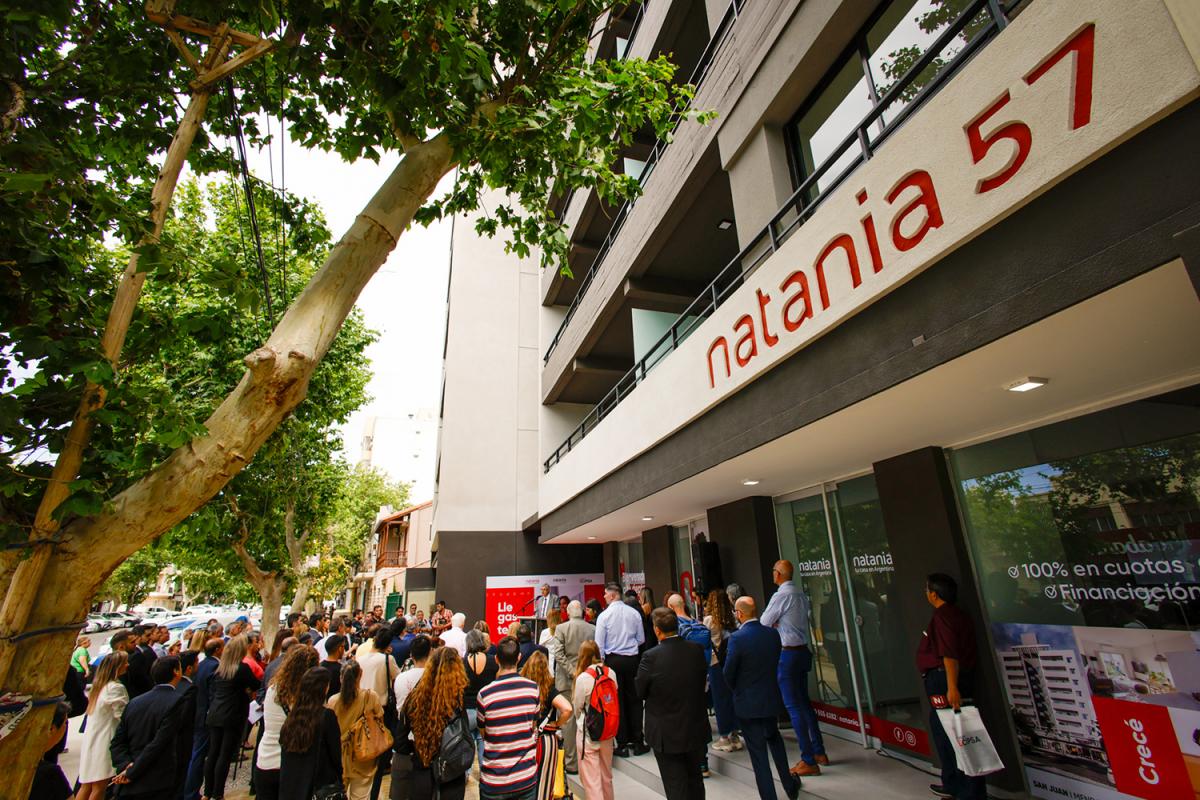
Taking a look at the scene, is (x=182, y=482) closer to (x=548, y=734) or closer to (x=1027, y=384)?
(x=548, y=734)

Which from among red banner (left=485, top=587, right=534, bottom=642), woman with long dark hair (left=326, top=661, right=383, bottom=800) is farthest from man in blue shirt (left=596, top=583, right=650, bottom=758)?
red banner (left=485, top=587, right=534, bottom=642)

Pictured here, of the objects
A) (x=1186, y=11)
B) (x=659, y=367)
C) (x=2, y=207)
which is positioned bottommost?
(x=2, y=207)

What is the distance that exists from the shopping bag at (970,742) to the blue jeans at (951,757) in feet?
0.59

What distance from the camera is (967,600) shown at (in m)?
5.27

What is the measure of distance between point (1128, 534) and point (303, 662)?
269 inches

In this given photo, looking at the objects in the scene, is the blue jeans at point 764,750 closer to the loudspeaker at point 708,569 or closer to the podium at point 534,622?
the loudspeaker at point 708,569

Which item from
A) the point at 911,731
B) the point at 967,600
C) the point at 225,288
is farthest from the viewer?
the point at 911,731

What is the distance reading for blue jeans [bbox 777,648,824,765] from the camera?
5770mm

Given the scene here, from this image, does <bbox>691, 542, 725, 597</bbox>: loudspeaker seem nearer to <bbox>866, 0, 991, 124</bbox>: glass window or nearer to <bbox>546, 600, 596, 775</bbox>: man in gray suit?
<bbox>546, 600, 596, 775</bbox>: man in gray suit

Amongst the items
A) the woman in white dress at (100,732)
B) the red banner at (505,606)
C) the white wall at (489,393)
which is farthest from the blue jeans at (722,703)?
the white wall at (489,393)

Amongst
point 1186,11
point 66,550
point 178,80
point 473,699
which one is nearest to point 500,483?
point 473,699

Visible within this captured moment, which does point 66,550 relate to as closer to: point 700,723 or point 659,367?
point 700,723

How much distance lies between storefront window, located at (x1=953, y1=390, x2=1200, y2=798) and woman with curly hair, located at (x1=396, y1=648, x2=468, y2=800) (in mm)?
5009

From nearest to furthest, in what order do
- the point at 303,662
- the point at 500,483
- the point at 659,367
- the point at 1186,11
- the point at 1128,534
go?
the point at 1186,11 → the point at 1128,534 → the point at 303,662 → the point at 659,367 → the point at 500,483
